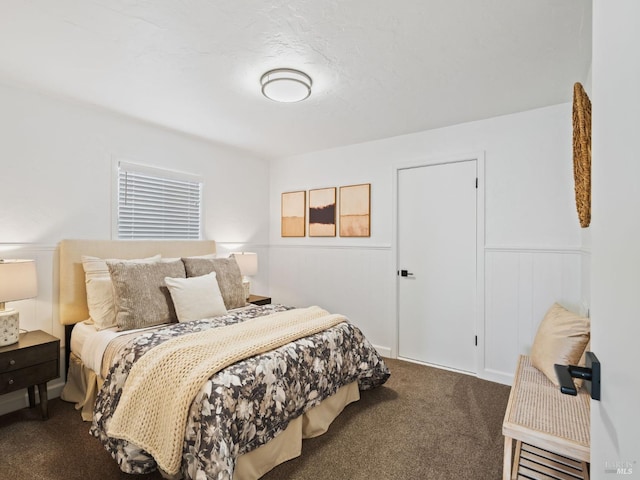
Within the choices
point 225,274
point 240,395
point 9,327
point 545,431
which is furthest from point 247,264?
point 545,431

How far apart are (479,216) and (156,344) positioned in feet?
9.58

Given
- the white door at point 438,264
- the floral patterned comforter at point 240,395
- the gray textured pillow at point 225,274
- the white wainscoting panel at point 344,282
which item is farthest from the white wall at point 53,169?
the white door at point 438,264

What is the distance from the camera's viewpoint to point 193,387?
1656 mm

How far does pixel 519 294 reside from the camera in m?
3.06

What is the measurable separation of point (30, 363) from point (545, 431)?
3126mm

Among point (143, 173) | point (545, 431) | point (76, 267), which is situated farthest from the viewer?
point (143, 173)

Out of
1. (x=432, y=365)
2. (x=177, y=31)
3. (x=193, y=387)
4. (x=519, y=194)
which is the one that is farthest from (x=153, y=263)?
(x=519, y=194)

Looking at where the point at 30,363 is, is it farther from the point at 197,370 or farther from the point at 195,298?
the point at 197,370

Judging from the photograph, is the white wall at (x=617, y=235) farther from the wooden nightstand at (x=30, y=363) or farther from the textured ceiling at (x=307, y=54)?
the wooden nightstand at (x=30, y=363)

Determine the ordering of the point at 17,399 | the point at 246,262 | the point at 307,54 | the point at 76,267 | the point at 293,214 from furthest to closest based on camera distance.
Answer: the point at 293,214, the point at 246,262, the point at 76,267, the point at 17,399, the point at 307,54

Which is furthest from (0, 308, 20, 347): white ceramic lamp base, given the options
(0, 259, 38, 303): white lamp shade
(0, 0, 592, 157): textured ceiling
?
(0, 0, 592, 157): textured ceiling

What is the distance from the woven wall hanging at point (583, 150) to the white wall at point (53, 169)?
3550mm

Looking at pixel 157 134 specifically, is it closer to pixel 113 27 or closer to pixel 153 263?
pixel 153 263

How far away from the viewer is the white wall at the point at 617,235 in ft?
1.62
